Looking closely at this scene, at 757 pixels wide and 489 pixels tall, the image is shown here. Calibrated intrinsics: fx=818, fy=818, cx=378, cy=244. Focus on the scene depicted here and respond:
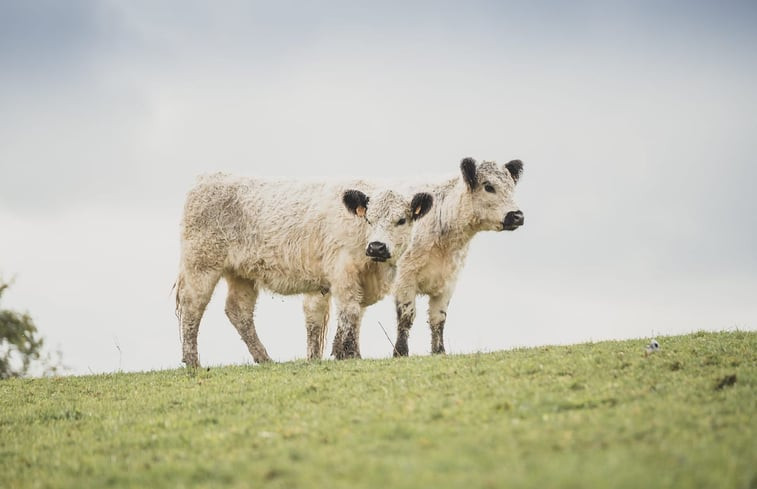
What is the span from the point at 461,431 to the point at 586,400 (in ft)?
6.28

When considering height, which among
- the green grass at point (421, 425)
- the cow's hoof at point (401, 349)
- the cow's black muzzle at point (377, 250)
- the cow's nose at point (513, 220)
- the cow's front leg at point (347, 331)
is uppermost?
the cow's nose at point (513, 220)

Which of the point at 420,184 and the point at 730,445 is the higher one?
the point at 420,184

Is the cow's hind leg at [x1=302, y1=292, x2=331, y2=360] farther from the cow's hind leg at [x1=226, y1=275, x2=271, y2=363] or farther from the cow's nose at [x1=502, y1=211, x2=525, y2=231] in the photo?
the cow's nose at [x1=502, y1=211, x2=525, y2=231]

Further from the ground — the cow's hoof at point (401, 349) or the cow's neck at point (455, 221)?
the cow's neck at point (455, 221)

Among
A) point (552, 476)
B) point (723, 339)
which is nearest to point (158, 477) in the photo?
point (552, 476)

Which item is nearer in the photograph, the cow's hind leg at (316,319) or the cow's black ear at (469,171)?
the cow's black ear at (469,171)

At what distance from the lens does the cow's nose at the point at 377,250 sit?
16.1m

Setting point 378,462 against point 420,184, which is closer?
point 378,462

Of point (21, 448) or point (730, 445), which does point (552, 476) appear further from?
point (21, 448)

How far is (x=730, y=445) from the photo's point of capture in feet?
23.7

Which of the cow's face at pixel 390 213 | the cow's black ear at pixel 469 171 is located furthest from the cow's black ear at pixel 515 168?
the cow's face at pixel 390 213

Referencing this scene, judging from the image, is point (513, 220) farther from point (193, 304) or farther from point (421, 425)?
point (421, 425)

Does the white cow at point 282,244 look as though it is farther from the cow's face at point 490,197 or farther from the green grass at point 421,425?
the green grass at point 421,425

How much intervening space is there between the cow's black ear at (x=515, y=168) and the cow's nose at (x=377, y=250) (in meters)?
4.90
